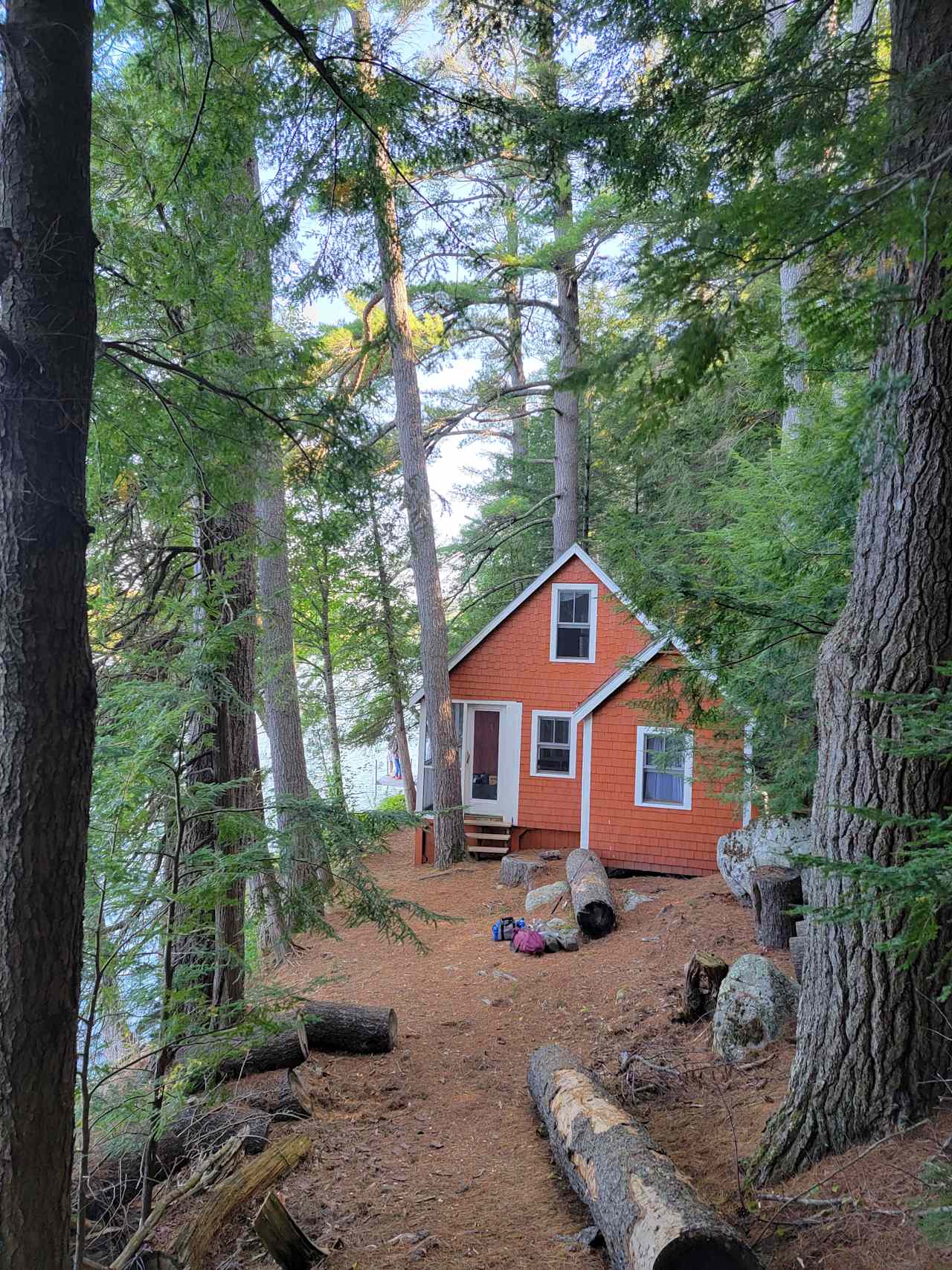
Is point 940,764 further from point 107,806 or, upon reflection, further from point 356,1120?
point 356,1120

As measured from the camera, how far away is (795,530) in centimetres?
645

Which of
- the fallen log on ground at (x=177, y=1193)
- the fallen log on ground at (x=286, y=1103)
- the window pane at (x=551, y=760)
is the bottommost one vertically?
the fallen log on ground at (x=286, y=1103)

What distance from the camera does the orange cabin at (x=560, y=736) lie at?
13.5 m

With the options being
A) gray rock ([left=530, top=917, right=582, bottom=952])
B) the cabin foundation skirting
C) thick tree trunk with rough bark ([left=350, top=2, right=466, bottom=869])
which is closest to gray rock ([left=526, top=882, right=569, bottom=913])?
gray rock ([left=530, top=917, right=582, bottom=952])

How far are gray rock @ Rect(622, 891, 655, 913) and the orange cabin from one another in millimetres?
2218

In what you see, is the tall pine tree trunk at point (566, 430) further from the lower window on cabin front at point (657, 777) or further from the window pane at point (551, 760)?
the lower window on cabin front at point (657, 777)

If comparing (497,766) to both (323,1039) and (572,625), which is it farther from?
(323,1039)

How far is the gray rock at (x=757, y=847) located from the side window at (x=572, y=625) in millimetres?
6319

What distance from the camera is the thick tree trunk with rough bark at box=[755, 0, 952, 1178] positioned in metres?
3.61

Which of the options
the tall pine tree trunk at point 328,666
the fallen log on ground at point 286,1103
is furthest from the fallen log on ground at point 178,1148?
the tall pine tree trunk at point 328,666

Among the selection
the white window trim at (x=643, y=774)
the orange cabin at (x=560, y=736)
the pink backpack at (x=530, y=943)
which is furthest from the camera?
the orange cabin at (x=560, y=736)

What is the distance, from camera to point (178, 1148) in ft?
15.5

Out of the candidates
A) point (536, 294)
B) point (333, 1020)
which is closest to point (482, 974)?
point (333, 1020)

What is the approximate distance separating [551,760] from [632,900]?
4606 mm
